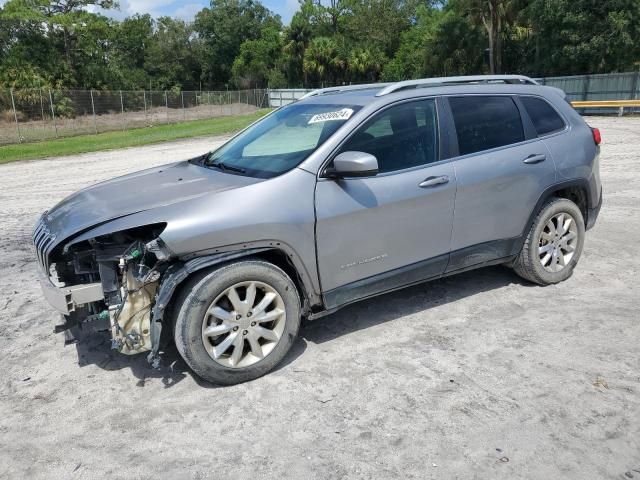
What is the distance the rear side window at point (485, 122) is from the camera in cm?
444

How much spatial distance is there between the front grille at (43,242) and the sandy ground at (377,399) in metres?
0.78

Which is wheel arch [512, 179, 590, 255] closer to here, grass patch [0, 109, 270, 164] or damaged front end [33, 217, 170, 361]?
damaged front end [33, 217, 170, 361]

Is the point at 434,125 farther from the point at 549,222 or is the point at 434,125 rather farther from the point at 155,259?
the point at 155,259

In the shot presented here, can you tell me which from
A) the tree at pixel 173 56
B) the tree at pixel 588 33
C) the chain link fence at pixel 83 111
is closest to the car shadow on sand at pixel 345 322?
the chain link fence at pixel 83 111

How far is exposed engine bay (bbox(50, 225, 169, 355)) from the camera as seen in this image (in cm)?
340

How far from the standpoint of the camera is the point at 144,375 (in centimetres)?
377

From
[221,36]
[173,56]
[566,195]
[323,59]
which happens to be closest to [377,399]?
[566,195]

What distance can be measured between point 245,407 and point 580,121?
4.01 metres

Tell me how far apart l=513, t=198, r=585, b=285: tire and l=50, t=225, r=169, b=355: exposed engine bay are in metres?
3.14

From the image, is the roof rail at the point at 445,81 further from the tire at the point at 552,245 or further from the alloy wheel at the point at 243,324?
the alloy wheel at the point at 243,324

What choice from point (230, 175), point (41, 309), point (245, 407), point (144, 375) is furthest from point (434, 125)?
point (41, 309)

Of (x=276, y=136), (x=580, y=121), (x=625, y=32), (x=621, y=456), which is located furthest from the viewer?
(x=625, y=32)

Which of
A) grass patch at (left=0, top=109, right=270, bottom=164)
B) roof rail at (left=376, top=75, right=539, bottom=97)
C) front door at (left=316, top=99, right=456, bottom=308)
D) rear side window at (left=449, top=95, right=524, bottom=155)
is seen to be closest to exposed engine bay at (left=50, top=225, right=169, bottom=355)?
front door at (left=316, top=99, right=456, bottom=308)

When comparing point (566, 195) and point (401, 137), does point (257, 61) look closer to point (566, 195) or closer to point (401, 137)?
point (566, 195)
